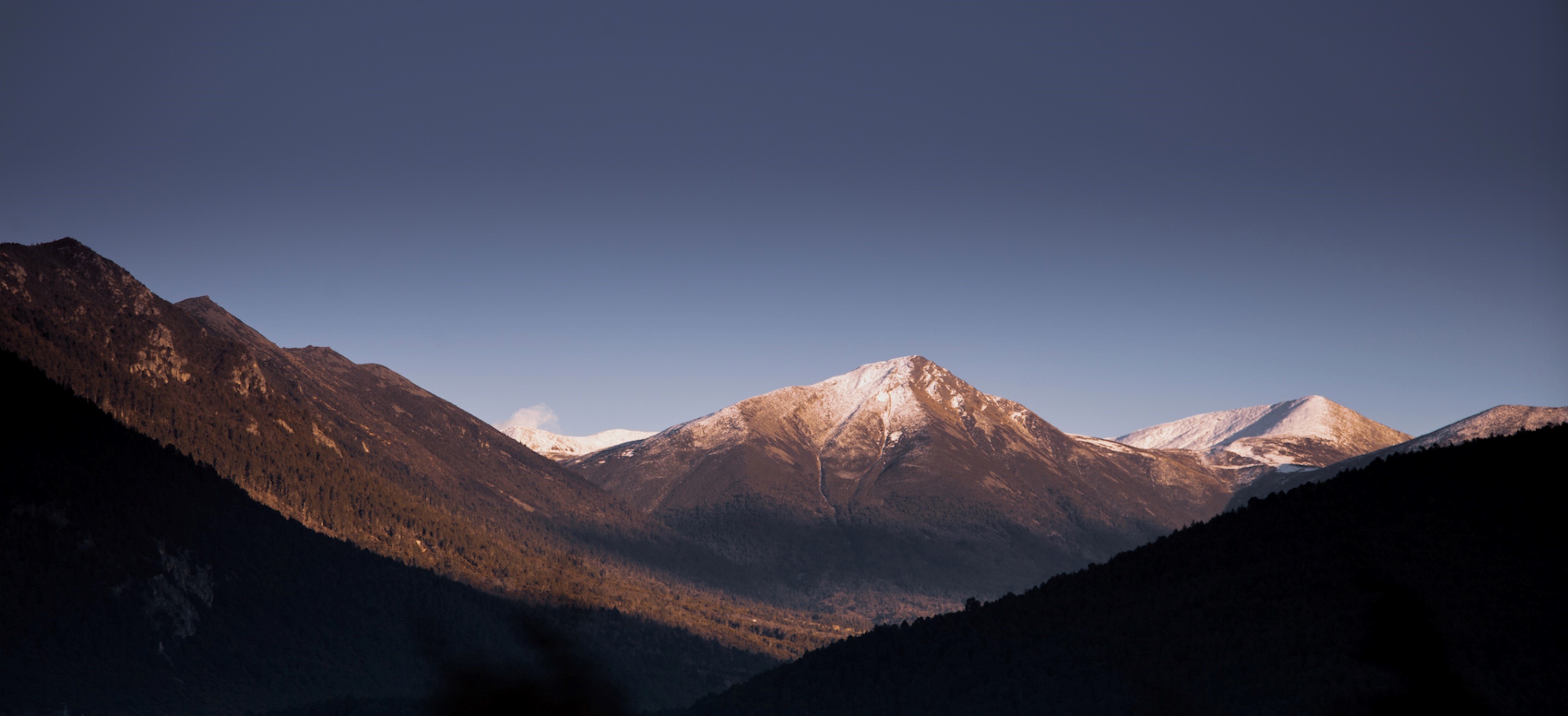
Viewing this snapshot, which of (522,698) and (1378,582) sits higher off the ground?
(1378,582)

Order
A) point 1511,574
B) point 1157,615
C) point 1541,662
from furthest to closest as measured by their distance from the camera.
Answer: point 1157,615
point 1511,574
point 1541,662

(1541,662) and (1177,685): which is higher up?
(1541,662)

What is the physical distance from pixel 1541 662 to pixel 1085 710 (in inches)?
2326

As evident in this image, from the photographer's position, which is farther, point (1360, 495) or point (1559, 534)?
point (1360, 495)

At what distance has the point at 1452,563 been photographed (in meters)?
168

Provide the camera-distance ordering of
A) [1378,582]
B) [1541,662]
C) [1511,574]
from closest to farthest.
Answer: [1541,662]
[1511,574]
[1378,582]

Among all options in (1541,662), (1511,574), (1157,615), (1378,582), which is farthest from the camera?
(1157,615)

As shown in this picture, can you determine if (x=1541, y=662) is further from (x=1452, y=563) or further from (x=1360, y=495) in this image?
(x=1360, y=495)

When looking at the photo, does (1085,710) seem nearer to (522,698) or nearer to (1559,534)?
(1559,534)

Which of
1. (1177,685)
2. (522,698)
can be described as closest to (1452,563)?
(1177,685)

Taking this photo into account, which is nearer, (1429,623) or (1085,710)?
(1429,623)

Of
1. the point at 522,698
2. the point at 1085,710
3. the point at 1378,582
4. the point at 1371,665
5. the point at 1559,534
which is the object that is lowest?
the point at 522,698

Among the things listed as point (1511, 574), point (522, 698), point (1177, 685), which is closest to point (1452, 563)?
point (1511, 574)

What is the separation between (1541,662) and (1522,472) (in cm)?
4205
